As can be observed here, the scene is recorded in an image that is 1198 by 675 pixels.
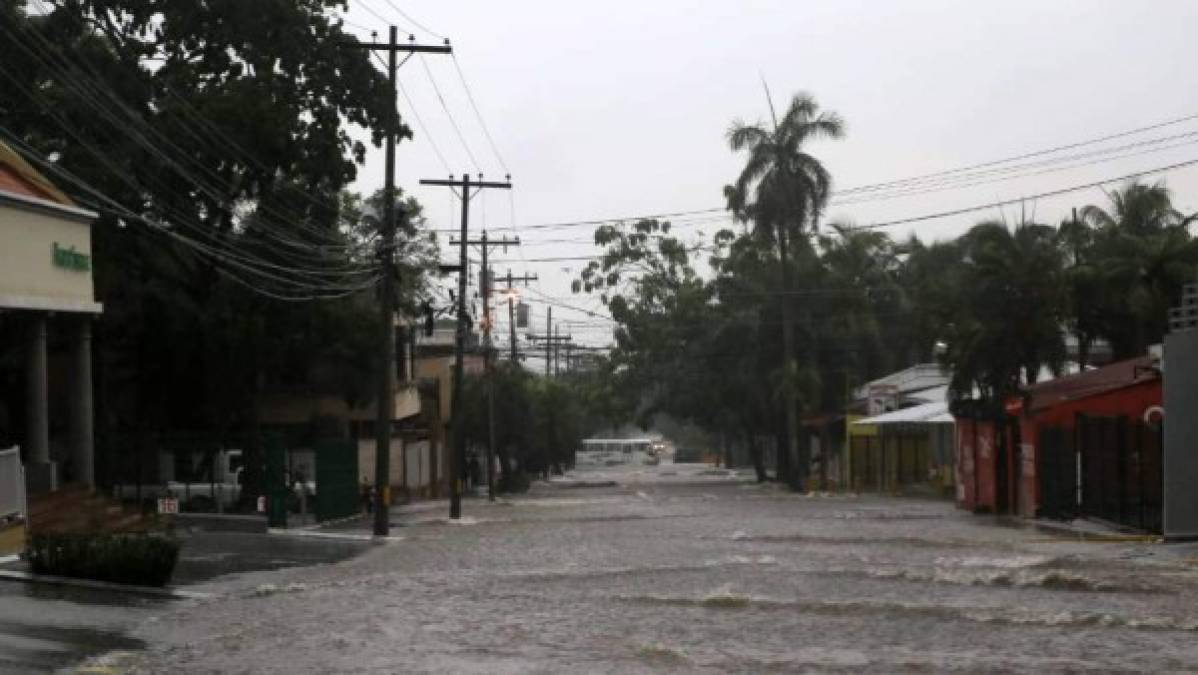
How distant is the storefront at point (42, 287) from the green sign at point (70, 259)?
2cm

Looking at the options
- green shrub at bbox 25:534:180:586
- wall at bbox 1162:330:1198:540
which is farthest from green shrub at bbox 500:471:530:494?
green shrub at bbox 25:534:180:586

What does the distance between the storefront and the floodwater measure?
24.1 ft

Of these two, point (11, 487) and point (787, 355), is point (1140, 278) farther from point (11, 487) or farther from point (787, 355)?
point (11, 487)

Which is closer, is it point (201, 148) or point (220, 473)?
point (201, 148)

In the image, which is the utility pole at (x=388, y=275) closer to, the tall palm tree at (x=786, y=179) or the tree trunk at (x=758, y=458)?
the tall palm tree at (x=786, y=179)

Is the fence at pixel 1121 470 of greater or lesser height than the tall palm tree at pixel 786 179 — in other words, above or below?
below

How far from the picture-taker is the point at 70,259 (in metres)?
35.2

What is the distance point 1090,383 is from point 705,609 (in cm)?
2358

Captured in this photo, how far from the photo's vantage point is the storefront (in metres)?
33.3

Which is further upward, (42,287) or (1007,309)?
(42,287)

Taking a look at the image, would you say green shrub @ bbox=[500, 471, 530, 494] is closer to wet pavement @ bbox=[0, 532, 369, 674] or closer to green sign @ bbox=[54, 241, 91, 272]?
green sign @ bbox=[54, 241, 91, 272]

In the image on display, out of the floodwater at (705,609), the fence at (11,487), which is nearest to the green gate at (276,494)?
the floodwater at (705,609)

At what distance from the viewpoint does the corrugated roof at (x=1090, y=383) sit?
124ft

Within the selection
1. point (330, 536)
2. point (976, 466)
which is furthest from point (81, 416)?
point (976, 466)
